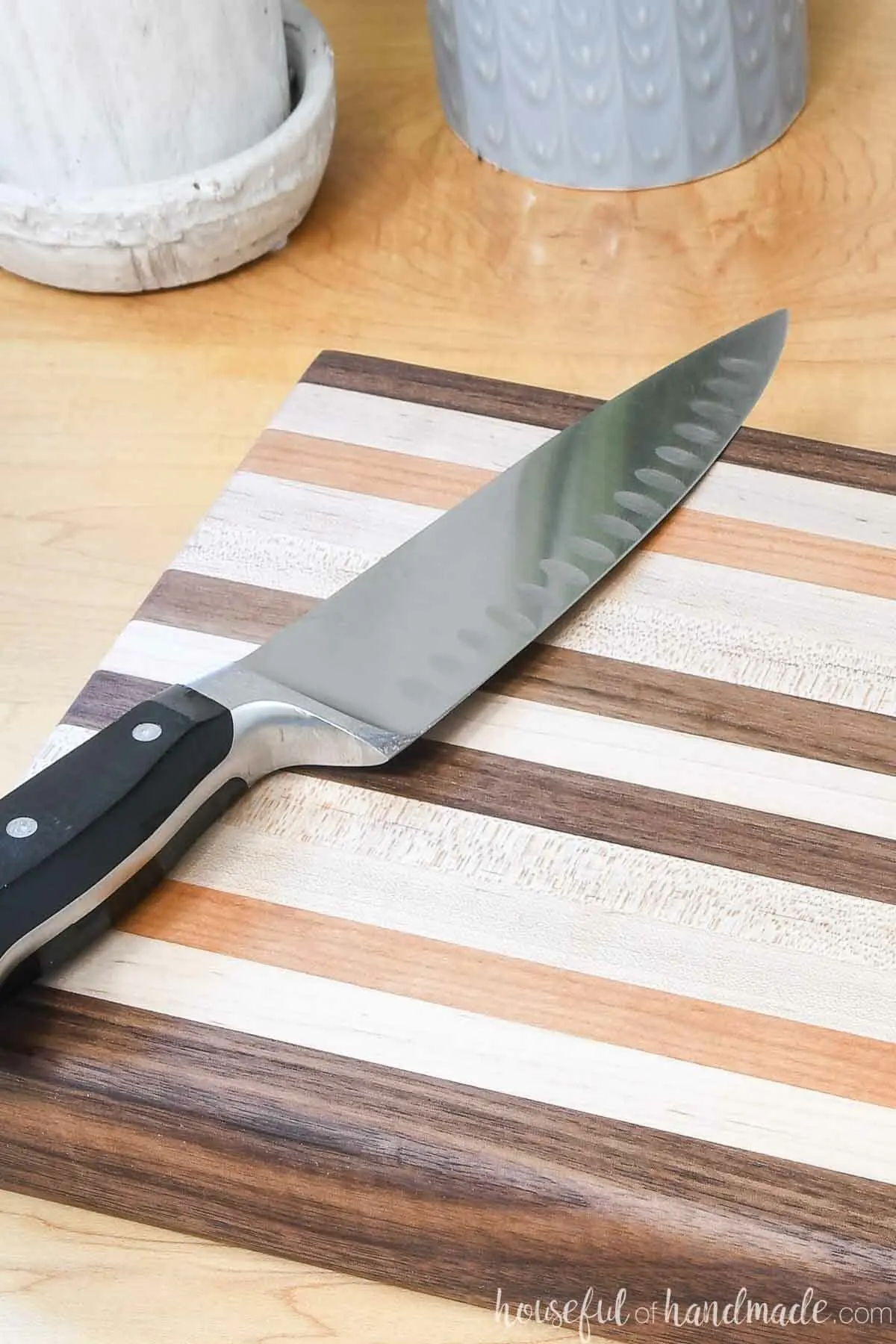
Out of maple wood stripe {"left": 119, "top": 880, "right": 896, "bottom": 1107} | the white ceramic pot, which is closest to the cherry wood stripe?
maple wood stripe {"left": 119, "top": 880, "right": 896, "bottom": 1107}

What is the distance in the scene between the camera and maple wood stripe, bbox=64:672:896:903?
1.59 feet

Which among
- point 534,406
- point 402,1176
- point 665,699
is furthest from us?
point 534,406

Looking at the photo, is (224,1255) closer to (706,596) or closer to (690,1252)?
(690,1252)

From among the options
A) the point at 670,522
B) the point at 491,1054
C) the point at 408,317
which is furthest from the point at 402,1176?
the point at 408,317

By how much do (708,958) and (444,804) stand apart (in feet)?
0.33

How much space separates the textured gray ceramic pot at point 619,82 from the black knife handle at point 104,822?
0.43 m

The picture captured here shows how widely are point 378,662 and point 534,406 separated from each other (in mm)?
170

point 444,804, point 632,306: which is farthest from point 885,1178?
point 632,306

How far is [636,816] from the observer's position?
1.64 ft

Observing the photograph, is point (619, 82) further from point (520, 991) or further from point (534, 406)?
point (520, 991)

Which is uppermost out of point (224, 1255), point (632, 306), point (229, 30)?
point (229, 30)

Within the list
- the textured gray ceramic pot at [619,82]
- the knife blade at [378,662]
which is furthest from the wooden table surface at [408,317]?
the knife blade at [378,662]

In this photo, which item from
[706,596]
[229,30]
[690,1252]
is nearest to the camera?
[690,1252]

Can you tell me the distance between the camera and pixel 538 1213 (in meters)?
0.42
